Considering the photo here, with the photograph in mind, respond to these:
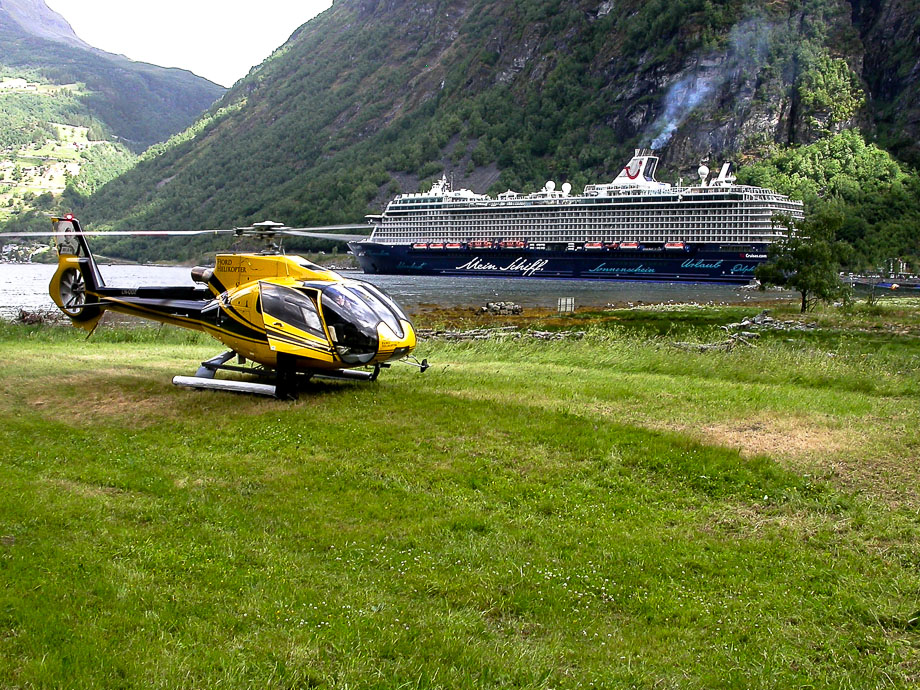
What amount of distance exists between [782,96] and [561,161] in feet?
109

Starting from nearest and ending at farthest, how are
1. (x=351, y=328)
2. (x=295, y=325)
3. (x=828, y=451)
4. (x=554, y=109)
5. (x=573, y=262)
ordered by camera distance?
(x=828, y=451) < (x=351, y=328) < (x=295, y=325) < (x=573, y=262) < (x=554, y=109)

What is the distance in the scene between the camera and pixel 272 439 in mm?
8391

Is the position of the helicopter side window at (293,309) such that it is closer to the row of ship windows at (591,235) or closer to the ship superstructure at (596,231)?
the ship superstructure at (596,231)

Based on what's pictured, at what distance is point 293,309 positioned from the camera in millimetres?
10320

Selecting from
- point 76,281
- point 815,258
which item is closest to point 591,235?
point 815,258

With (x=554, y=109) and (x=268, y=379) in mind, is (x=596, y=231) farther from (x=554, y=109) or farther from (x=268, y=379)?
(x=268, y=379)

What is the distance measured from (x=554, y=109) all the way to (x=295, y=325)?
134 metres

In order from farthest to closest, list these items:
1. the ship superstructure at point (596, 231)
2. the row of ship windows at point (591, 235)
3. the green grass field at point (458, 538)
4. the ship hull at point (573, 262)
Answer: the row of ship windows at point (591, 235) → the ship superstructure at point (596, 231) → the ship hull at point (573, 262) → the green grass field at point (458, 538)

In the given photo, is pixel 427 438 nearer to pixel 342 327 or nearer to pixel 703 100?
pixel 342 327

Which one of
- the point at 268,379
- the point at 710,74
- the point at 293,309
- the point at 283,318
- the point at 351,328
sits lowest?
the point at 268,379

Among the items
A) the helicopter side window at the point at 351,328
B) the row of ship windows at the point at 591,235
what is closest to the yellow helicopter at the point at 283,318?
the helicopter side window at the point at 351,328

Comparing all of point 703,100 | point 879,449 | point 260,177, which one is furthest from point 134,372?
point 260,177

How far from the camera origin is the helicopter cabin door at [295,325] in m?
10.2

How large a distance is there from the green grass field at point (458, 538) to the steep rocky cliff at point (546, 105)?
342ft
